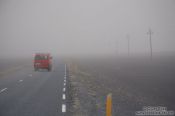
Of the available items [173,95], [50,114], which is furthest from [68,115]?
[173,95]

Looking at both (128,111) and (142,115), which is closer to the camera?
(142,115)

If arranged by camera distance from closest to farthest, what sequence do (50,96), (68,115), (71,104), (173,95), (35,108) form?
1. (68,115)
2. (35,108)
3. (71,104)
4. (50,96)
5. (173,95)

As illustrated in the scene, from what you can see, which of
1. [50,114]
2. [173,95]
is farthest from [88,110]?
[173,95]

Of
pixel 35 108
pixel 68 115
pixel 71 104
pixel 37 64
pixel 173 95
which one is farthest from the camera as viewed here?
pixel 37 64

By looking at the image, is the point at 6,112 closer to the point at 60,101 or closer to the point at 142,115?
the point at 60,101

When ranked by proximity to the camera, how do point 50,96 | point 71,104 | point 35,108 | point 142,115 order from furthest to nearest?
1. point 50,96
2. point 71,104
3. point 35,108
4. point 142,115

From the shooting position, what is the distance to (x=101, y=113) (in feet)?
Answer: 29.3

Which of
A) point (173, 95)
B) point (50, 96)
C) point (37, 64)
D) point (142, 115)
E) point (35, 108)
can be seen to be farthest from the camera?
point (37, 64)

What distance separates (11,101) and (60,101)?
2347 mm

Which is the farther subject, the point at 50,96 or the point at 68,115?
the point at 50,96

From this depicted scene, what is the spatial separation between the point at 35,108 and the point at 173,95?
959 centimetres

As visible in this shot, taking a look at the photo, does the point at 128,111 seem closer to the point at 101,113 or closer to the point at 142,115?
the point at 142,115

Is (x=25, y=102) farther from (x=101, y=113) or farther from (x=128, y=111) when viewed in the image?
(x=128, y=111)

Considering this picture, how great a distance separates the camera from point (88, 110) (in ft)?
31.3
